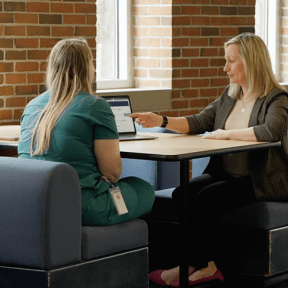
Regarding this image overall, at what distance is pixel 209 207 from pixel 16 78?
1.51m

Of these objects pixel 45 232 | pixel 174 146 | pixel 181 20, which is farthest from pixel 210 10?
pixel 45 232

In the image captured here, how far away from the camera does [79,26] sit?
4812 mm

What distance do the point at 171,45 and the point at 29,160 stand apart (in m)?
2.66

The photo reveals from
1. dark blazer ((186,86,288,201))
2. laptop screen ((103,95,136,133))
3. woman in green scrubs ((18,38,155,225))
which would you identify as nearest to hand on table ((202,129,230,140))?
dark blazer ((186,86,288,201))

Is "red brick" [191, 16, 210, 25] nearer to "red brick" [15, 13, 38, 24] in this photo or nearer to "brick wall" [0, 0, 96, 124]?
"brick wall" [0, 0, 96, 124]

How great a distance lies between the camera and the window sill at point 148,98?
526cm

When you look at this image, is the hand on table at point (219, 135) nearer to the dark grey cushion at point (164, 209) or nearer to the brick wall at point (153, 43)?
the dark grey cushion at point (164, 209)

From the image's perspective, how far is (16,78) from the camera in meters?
4.49

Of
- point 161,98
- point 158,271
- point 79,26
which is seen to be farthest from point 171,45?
point 158,271

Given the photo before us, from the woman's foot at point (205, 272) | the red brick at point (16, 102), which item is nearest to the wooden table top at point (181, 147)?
the woman's foot at point (205, 272)

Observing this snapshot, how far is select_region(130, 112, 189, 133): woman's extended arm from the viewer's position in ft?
13.2

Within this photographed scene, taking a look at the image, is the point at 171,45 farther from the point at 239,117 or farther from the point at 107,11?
the point at 239,117

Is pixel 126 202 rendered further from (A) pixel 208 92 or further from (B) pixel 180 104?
(A) pixel 208 92

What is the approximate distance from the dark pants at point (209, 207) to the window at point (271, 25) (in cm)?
313
